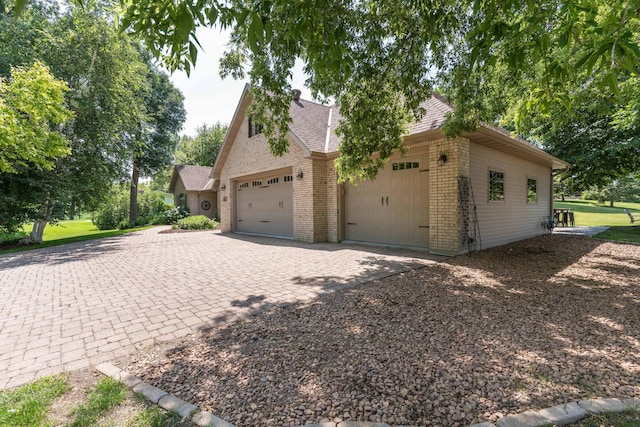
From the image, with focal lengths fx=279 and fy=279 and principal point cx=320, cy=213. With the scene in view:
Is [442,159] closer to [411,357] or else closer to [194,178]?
[411,357]

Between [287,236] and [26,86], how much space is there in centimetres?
848

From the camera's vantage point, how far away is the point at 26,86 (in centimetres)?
612

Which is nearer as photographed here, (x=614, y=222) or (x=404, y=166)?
(x=404, y=166)

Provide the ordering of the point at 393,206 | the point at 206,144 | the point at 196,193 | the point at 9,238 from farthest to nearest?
1. the point at 206,144
2. the point at 196,193
3. the point at 9,238
4. the point at 393,206

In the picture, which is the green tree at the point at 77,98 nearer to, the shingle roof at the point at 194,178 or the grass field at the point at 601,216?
the shingle roof at the point at 194,178

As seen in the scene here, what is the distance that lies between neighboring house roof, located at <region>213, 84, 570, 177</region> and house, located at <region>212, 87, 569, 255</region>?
0.05 metres

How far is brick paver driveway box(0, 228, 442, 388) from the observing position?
9.86 ft

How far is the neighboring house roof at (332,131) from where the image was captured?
24.1ft

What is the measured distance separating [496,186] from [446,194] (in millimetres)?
2945

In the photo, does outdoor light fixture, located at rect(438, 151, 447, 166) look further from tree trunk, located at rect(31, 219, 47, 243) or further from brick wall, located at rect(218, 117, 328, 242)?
tree trunk, located at rect(31, 219, 47, 243)

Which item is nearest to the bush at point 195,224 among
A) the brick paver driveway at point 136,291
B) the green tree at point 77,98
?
the green tree at point 77,98

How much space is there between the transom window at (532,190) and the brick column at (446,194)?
19.1 ft

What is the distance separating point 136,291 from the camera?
15.8 feet

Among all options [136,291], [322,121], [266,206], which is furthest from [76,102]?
[136,291]
